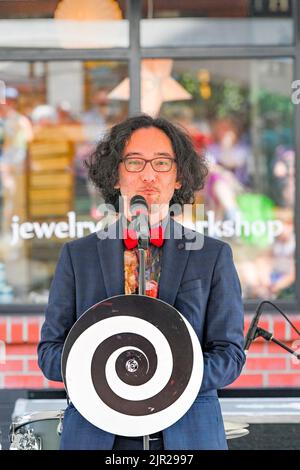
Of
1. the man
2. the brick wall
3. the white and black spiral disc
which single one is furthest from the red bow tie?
the brick wall

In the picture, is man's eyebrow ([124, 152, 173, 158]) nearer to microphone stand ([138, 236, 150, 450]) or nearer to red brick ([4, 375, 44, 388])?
microphone stand ([138, 236, 150, 450])

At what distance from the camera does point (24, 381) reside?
5398 millimetres

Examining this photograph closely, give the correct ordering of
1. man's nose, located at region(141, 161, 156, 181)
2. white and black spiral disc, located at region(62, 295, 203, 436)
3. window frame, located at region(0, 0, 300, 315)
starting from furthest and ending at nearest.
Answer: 1. window frame, located at region(0, 0, 300, 315)
2. man's nose, located at region(141, 161, 156, 181)
3. white and black spiral disc, located at region(62, 295, 203, 436)

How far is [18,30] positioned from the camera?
5.66m

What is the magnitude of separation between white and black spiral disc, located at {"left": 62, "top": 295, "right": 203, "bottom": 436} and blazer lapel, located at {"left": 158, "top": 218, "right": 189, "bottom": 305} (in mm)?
171

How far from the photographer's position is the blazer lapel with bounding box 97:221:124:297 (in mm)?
2767

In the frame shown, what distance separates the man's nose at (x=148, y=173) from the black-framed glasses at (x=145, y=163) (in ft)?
0.04

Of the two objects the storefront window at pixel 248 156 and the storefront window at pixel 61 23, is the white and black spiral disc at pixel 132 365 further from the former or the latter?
the storefront window at pixel 61 23

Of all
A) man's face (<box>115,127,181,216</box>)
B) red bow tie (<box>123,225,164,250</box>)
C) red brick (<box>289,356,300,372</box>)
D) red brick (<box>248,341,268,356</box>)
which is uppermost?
man's face (<box>115,127,181,216</box>)

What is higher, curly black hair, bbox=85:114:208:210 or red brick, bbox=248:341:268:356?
curly black hair, bbox=85:114:208:210

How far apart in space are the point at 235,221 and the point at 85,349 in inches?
131

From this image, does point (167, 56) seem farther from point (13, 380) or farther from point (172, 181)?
point (172, 181)

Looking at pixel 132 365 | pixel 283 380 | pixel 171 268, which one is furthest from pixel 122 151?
pixel 283 380

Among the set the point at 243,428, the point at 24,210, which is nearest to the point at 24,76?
the point at 24,210
